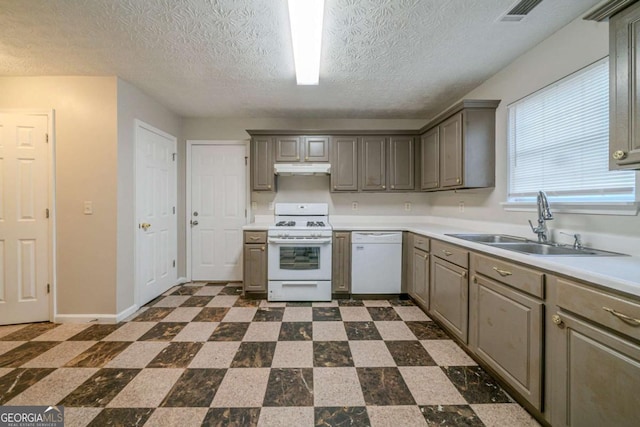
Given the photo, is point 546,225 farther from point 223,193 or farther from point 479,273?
point 223,193

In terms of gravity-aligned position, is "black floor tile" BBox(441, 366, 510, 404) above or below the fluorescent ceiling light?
below

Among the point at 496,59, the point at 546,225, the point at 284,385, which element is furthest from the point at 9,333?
the point at 496,59

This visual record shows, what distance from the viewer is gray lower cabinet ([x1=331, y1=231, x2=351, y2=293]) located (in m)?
3.24

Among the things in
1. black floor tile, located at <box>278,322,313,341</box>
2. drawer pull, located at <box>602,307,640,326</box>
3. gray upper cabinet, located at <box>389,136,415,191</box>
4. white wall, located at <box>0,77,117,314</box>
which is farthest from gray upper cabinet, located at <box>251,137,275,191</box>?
drawer pull, located at <box>602,307,640,326</box>

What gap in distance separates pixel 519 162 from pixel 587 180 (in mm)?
629

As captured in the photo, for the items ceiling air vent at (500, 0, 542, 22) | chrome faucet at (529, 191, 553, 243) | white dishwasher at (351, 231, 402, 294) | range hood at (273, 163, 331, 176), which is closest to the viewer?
ceiling air vent at (500, 0, 542, 22)

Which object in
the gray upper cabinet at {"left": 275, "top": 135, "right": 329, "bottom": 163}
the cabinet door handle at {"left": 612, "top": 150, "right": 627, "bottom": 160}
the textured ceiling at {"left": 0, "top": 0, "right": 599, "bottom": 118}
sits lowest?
the cabinet door handle at {"left": 612, "top": 150, "right": 627, "bottom": 160}

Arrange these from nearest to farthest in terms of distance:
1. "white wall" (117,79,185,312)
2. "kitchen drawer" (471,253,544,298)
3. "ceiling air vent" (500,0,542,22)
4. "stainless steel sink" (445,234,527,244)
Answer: "kitchen drawer" (471,253,544,298) → "ceiling air vent" (500,0,542,22) → "stainless steel sink" (445,234,527,244) → "white wall" (117,79,185,312)

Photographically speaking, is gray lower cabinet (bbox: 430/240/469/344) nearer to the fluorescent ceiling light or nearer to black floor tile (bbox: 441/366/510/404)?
black floor tile (bbox: 441/366/510/404)

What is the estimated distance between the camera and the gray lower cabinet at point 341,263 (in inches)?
128

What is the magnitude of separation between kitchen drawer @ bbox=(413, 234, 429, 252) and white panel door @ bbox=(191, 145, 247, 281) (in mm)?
2408

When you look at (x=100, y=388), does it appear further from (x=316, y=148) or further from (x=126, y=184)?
(x=316, y=148)

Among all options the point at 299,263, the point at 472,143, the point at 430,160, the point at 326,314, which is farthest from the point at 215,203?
the point at 472,143

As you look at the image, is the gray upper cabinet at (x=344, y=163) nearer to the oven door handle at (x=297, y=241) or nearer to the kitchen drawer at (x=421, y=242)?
the oven door handle at (x=297, y=241)
